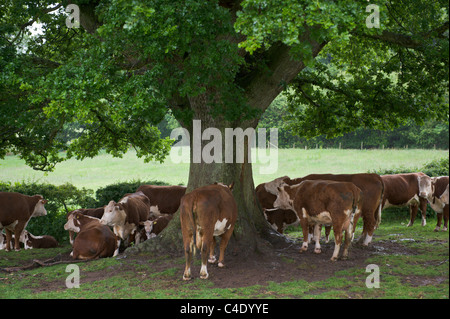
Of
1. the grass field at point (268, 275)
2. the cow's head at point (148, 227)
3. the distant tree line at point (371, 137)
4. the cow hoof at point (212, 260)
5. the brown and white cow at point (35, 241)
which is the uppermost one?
the distant tree line at point (371, 137)

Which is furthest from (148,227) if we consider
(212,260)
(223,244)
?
(223,244)

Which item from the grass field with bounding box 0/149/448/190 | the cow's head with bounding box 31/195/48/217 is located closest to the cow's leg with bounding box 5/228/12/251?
the cow's head with bounding box 31/195/48/217

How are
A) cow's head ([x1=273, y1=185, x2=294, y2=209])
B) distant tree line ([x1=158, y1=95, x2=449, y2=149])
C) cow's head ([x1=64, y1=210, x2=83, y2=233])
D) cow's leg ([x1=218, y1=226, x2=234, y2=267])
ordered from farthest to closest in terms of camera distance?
1. distant tree line ([x1=158, y1=95, x2=449, y2=149])
2. cow's head ([x1=64, y1=210, x2=83, y2=233])
3. cow's head ([x1=273, y1=185, x2=294, y2=209])
4. cow's leg ([x1=218, y1=226, x2=234, y2=267])

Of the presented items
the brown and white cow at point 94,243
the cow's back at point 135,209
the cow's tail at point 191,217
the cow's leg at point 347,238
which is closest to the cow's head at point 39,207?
the cow's back at point 135,209

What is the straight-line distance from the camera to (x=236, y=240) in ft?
41.5

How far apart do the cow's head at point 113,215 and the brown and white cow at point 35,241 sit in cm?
332

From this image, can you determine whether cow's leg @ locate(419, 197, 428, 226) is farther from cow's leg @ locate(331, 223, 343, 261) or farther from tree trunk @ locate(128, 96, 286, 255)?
cow's leg @ locate(331, 223, 343, 261)

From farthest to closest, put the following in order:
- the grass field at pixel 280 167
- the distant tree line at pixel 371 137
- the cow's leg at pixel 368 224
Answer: the distant tree line at pixel 371 137, the grass field at pixel 280 167, the cow's leg at pixel 368 224

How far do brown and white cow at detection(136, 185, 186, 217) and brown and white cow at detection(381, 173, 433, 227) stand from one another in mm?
6487

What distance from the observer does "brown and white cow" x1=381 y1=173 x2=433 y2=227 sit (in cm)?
1678

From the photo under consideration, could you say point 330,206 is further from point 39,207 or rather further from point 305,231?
point 39,207

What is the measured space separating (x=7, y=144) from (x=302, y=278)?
38.0ft

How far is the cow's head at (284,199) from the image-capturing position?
14466 mm

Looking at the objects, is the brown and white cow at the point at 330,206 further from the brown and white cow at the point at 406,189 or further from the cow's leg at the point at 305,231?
the brown and white cow at the point at 406,189
